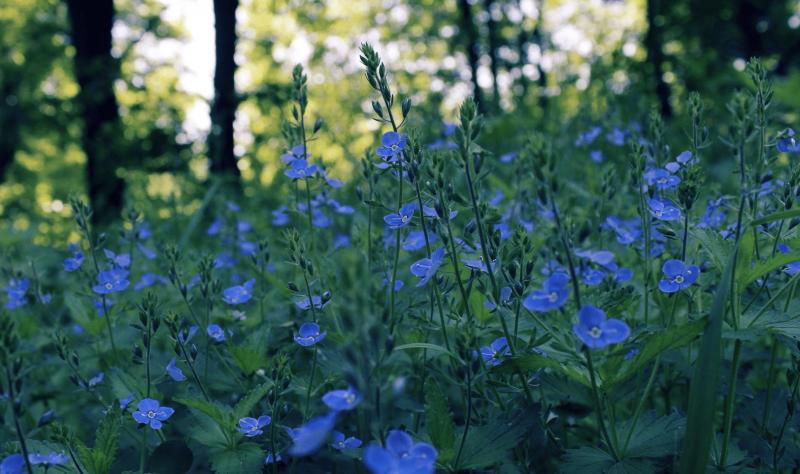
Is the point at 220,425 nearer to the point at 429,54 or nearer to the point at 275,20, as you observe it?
the point at 429,54

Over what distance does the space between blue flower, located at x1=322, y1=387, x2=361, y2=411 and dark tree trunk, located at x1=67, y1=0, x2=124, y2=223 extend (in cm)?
696

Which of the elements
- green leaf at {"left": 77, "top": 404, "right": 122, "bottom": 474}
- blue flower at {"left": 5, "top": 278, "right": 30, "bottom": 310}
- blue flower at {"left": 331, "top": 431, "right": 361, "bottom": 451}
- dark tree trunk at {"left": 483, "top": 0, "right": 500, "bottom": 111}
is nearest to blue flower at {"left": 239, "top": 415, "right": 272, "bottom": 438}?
blue flower at {"left": 331, "top": 431, "right": 361, "bottom": 451}

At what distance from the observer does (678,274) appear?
195 centimetres

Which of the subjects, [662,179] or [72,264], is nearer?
[662,179]

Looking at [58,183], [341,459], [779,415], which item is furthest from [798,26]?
[58,183]

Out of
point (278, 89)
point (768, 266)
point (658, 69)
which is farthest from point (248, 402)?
point (658, 69)

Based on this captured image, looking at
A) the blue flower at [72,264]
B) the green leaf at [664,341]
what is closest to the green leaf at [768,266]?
the green leaf at [664,341]

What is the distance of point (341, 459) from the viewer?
2219 mm

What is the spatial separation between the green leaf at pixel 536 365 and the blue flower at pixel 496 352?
0.37 ft

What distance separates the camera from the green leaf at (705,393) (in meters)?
1.54

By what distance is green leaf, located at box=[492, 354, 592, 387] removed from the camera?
5.55 ft

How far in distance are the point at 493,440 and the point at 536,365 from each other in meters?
0.26

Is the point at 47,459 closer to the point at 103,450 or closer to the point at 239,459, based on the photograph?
the point at 103,450

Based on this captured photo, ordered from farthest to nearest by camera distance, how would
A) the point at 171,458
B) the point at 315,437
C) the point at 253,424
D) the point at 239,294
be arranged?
the point at 239,294 → the point at 171,458 → the point at 253,424 → the point at 315,437
